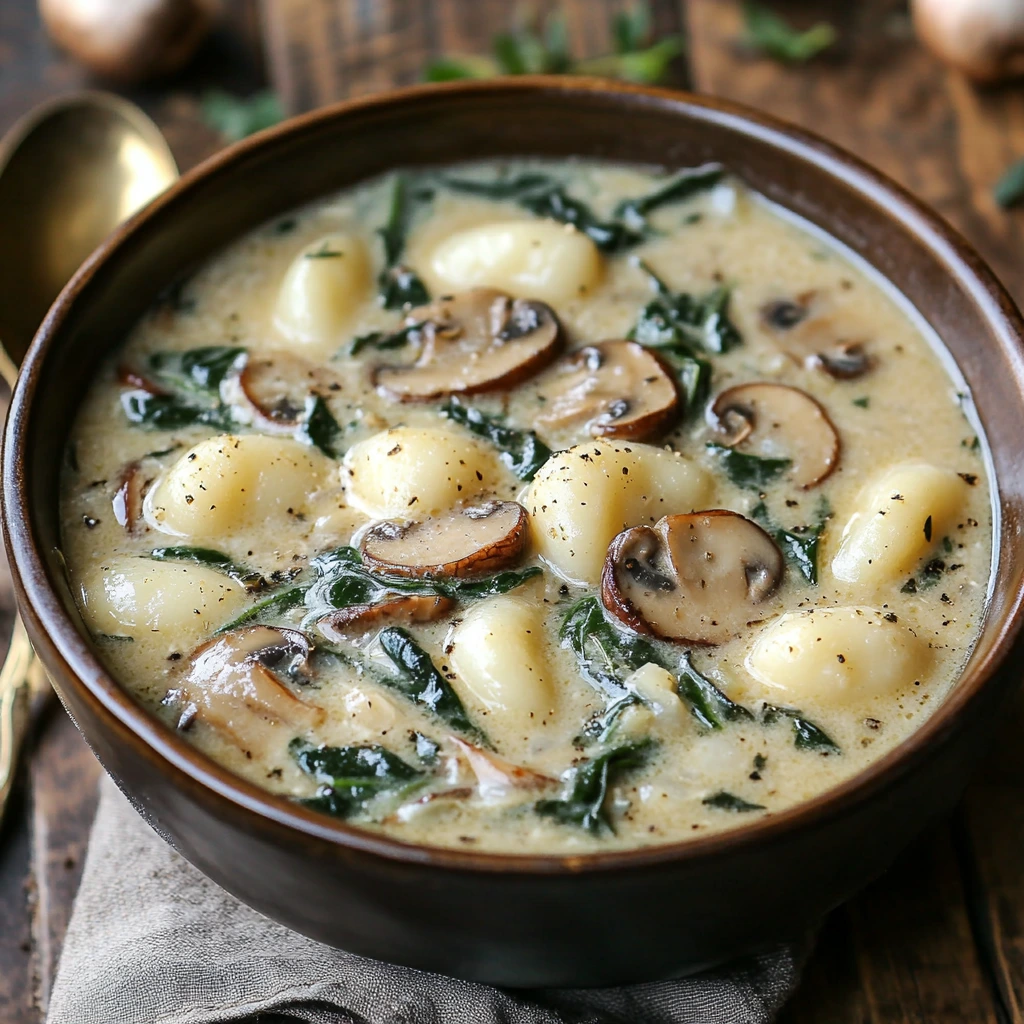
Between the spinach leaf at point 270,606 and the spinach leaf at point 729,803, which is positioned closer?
the spinach leaf at point 729,803

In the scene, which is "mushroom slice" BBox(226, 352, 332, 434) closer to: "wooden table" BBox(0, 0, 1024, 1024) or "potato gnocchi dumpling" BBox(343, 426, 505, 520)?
"potato gnocchi dumpling" BBox(343, 426, 505, 520)

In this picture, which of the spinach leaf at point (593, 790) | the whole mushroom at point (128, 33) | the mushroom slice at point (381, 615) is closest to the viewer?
the spinach leaf at point (593, 790)

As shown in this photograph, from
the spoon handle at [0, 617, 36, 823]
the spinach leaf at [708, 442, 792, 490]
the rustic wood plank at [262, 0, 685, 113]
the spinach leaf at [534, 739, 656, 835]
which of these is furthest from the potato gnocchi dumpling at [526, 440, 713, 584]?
the rustic wood plank at [262, 0, 685, 113]

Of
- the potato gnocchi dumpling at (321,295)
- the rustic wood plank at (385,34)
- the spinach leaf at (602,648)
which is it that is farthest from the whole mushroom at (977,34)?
the spinach leaf at (602,648)

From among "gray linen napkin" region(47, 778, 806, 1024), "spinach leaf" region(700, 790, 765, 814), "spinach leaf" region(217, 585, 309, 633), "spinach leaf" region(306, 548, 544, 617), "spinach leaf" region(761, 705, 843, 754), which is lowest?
"gray linen napkin" region(47, 778, 806, 1024)

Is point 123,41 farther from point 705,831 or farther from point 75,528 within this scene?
point 705,831

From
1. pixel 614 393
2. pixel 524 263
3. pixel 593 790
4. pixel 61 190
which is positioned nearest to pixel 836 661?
pixel 593 790

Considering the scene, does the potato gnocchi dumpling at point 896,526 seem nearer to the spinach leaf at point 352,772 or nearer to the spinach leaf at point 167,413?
the spinach leaf at point 352,772
